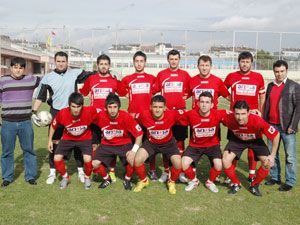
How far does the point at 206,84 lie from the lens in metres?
5.67

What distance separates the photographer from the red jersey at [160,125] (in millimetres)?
5363

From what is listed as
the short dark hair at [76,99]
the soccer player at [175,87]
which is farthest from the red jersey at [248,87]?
the short dark hair at [76,99]

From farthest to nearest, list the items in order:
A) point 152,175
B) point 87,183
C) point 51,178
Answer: point 152,175
point 51,178
point 87,183

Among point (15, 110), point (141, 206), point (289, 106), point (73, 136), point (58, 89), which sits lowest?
point (141, 206)

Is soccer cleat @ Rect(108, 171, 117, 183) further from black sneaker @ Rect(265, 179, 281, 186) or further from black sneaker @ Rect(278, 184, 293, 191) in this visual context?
black sneaker @ Rect(278, 184, 293, 191)

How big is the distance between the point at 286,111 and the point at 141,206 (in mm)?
2577

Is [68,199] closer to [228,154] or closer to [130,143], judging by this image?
[130,143]

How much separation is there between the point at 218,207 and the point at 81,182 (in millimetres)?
2232

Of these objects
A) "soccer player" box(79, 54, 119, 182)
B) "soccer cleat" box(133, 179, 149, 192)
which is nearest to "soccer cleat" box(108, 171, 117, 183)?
"soccer player" box(79, 54, 119, 182)

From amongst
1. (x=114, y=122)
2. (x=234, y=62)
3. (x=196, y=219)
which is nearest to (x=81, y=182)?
(x=114, y=122)

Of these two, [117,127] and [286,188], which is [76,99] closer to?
[117,127]

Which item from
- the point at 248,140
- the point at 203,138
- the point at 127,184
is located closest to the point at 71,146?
the point at 127,184

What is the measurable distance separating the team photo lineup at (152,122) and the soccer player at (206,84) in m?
0.02

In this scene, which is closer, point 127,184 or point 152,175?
point 127,184
